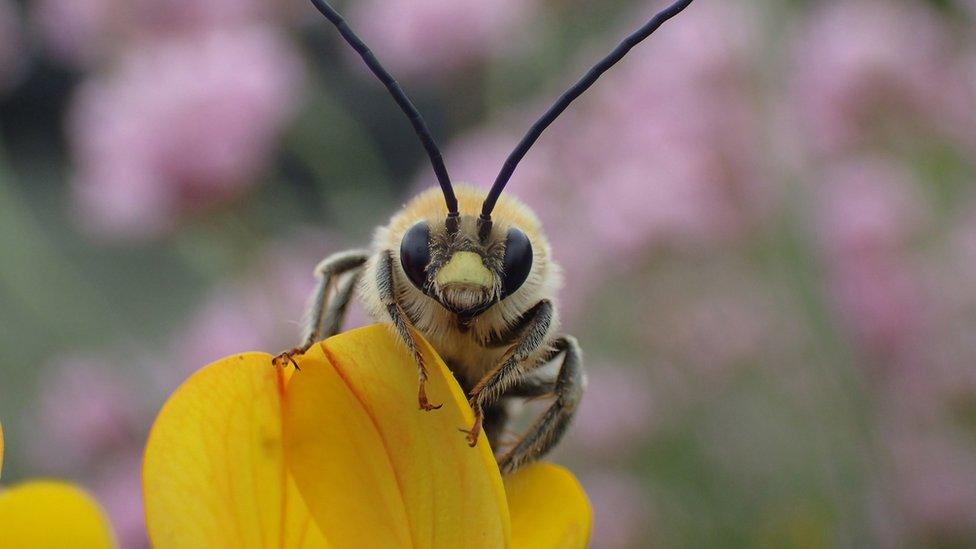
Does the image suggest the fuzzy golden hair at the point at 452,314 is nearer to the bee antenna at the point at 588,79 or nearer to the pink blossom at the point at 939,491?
the bee antenna at the point at 588,79

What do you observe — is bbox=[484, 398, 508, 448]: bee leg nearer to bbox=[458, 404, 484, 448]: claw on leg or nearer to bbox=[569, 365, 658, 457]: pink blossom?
bbox=[458, 404, 484, 448]: claw on leg

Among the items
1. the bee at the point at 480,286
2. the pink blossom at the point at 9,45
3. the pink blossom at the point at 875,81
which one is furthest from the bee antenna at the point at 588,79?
the pink blossom at the point at 9,45

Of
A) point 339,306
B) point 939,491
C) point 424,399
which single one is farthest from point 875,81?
point 424,399

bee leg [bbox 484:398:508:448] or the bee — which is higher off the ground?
the bee

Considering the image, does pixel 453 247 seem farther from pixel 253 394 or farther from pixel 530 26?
pixel 530 26

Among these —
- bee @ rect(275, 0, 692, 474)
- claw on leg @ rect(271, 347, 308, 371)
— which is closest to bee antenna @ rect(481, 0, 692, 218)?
bee @ rect(275, 0, 692, 474)

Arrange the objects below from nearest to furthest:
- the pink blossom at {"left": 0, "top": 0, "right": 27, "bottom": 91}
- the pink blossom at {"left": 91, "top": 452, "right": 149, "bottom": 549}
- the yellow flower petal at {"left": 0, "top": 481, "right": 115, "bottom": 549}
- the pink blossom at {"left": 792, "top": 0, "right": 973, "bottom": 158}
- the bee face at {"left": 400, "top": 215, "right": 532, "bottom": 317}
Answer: the yellow flower petal at {"left": 0, "top": 481, "right": 115, "bottom": 549}
the bee face at {"left": 400, "top": 215, "right": 532, "bottom": 317}
the pink blossom at {"left": 91, "top": 452, "right": 149, "bottom": 549}
the pink blossom at {"left": 792, "top": 0, "right": 973, "bottom": 158}
the pink blossom at {"left": 0, "top": 0, "right": 27, "bottom": 91}

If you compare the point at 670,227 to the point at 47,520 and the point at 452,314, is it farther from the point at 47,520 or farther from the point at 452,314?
the point at 47,520

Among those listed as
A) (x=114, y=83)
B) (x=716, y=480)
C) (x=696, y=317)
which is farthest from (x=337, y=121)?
(x=716, y=480)
